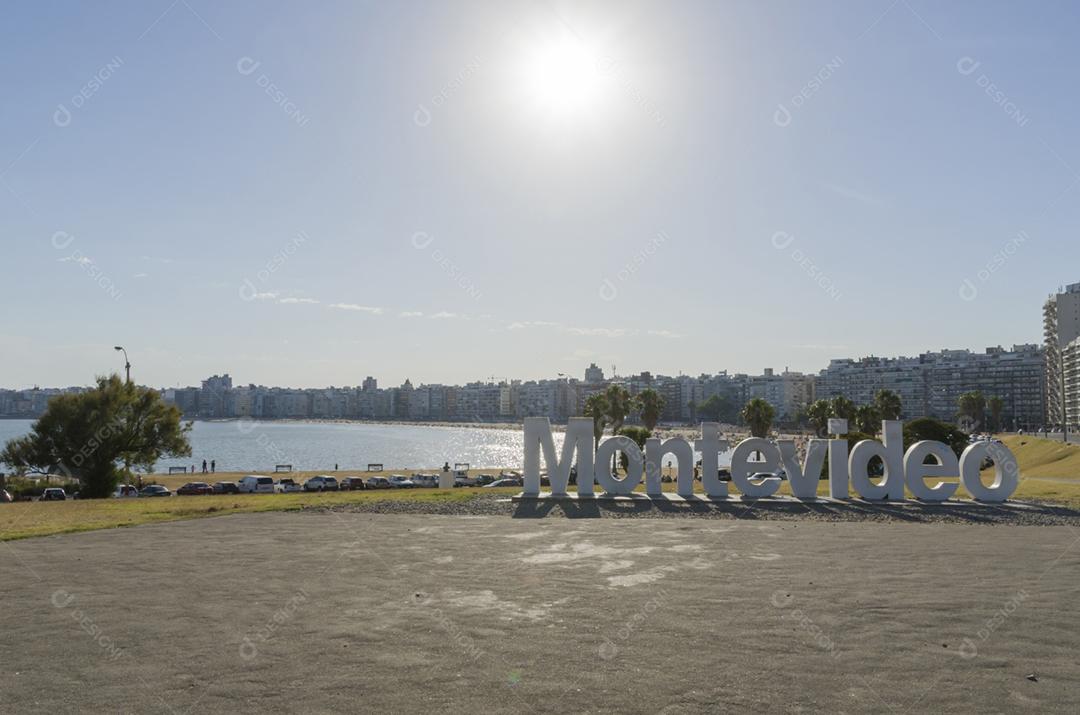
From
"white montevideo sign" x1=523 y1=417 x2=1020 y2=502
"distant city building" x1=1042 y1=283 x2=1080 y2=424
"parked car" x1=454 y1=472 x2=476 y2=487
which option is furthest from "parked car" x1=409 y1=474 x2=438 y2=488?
"distant city building" x1=1042 y1=283 x2=1080 y2=424

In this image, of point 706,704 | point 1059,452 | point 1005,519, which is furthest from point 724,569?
point 1059,452

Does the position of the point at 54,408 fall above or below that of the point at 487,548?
above

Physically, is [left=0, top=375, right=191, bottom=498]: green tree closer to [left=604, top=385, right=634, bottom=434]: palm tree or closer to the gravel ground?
the gravel ground

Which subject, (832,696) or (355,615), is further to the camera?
(355,615)

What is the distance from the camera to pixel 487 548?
20453mm

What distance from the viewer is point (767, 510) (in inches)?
1181

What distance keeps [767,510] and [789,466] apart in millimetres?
4404

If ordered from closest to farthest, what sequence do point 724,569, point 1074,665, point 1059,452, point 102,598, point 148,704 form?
point 148,704 → point 1074,665 → point 102,598 → point 724,569 → point 1059,452

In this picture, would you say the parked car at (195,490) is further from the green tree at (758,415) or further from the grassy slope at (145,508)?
the green tree at (758,415)

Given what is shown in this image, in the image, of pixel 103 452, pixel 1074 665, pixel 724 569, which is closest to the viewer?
pixel 1074 665

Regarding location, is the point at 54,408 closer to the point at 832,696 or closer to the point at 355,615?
the point at 355,615

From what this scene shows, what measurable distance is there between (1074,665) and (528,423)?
25.2m

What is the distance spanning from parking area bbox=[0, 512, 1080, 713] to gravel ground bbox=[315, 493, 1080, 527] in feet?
21.1

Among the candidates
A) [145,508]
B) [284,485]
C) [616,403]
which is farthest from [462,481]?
[145,508]
